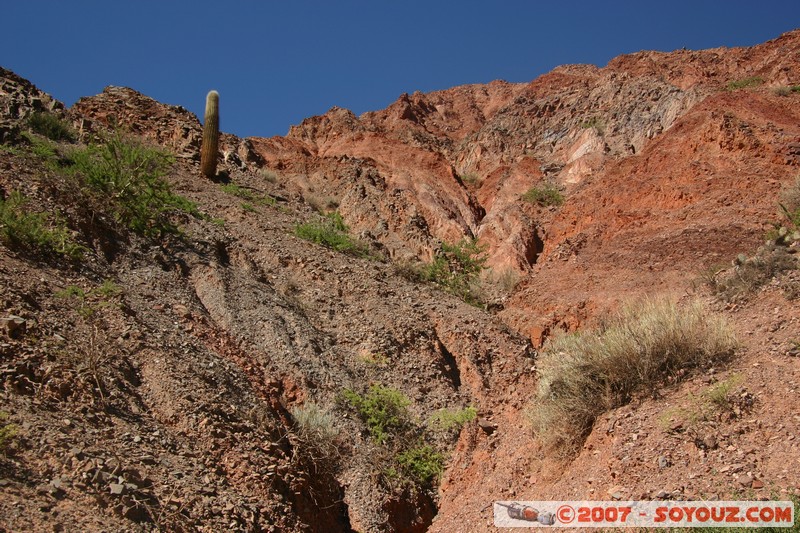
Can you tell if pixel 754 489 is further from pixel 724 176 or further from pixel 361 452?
pixel 724 176

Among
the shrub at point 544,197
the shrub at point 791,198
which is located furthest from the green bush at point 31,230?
the shrub at point 544,197

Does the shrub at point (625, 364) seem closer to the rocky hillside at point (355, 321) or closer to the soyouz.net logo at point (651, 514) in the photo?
the rocky hillside at point (355, 321)

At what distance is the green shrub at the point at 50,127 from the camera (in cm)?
1698

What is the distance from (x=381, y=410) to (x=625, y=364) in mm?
4160

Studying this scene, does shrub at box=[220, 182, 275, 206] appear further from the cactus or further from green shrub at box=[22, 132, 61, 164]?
green shrub at box=[22, 132, 61, 164]

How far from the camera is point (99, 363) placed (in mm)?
8289

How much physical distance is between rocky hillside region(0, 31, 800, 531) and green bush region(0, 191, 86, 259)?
0.17 ft

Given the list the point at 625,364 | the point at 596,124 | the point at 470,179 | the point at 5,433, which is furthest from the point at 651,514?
the point at 470,179

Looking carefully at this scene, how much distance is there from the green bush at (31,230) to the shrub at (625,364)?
7715 mm

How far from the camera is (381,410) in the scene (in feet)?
35.4

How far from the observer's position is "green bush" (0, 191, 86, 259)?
405 inches

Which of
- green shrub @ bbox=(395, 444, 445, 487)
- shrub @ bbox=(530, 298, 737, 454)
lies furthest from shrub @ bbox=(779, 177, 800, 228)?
green shrub @ bbox=(395, 444, 445, 487)

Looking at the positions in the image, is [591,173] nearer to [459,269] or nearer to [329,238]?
[459,269]

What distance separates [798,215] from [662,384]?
6746 mm
